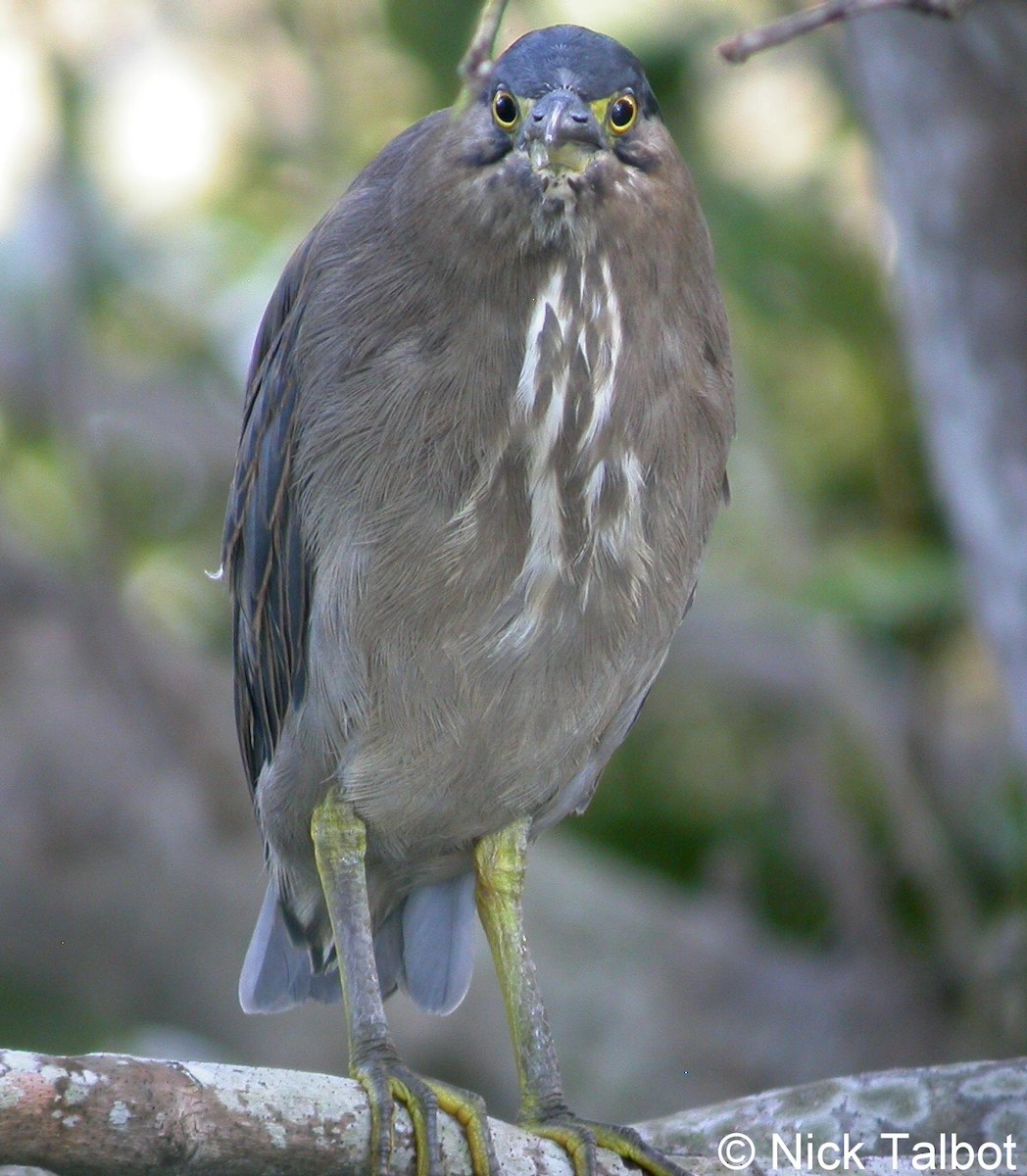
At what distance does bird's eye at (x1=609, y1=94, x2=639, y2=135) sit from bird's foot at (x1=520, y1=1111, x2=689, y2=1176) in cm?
175

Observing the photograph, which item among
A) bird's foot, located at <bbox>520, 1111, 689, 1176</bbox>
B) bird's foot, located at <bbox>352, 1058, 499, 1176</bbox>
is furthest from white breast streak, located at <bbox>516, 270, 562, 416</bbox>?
bird's foot, located at <bbox>520, 1111, 689, 1176</bbox>

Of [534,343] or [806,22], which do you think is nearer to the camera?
[806,22]

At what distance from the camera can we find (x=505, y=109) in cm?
292

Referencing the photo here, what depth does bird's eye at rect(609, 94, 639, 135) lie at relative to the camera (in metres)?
2.94

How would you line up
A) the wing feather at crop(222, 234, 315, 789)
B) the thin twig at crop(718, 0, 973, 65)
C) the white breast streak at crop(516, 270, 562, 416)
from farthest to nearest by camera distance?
1. the wing feather at crop(222, 234, 315, 789)
2. the white breast streak at crop(516, 270, 562, 416)
3. the thin twig at crop(718, 0, 973, 65)

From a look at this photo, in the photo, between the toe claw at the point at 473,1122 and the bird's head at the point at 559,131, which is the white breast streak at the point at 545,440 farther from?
the toe claw at the point at 473,1122

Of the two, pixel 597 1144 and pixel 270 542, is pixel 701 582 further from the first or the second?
pixel 597 1144

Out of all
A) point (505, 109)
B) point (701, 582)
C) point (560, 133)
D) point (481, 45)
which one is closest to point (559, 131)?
point (560, 133)

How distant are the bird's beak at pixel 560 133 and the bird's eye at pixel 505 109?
0.14ft

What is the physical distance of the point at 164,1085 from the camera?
2.40 meters

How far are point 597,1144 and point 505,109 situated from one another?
1823 mm

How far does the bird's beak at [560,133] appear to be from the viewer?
111 inches

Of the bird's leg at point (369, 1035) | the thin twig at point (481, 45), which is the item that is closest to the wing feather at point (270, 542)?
the bird's leg at point (369, 1035)

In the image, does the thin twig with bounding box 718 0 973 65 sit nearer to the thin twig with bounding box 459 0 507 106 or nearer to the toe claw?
the thin twig with bounding box 459 0 507 106
